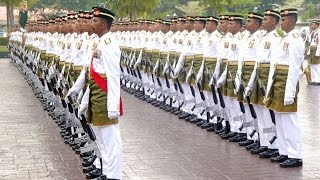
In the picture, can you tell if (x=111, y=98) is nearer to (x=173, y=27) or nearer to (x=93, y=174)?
(x=93, y=174)

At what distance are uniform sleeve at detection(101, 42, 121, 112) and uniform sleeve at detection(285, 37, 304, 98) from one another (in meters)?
2.29

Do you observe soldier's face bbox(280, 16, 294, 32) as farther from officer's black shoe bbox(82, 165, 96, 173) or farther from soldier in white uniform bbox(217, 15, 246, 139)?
officer's black shoe bbox(82, 165, 96, 173)

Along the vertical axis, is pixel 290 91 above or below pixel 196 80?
above

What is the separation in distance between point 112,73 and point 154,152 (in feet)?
8.09

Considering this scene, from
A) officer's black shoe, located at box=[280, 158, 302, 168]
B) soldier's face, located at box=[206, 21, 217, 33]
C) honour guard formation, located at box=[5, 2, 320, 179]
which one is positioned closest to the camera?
honour guard formation, located at box=[5, 2, 320, 179]

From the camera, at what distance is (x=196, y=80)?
10.6 meters

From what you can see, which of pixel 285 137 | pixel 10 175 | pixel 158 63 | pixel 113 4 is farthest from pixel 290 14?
pixel 113 4

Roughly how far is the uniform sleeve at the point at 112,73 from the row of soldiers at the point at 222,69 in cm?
13

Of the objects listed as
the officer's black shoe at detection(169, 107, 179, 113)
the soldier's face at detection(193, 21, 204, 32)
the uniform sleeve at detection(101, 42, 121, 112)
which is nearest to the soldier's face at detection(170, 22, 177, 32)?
the soldier's face at detection(193, 21, 204, 32)

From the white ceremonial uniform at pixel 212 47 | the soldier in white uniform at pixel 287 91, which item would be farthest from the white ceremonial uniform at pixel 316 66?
the soldier in white uniform at pixel 287 91

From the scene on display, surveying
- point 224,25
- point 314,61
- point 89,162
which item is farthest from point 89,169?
point 314,61

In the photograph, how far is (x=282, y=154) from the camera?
781 centimetres

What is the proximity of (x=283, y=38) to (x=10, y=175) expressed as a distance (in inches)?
146

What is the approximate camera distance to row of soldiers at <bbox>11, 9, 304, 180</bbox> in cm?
756
